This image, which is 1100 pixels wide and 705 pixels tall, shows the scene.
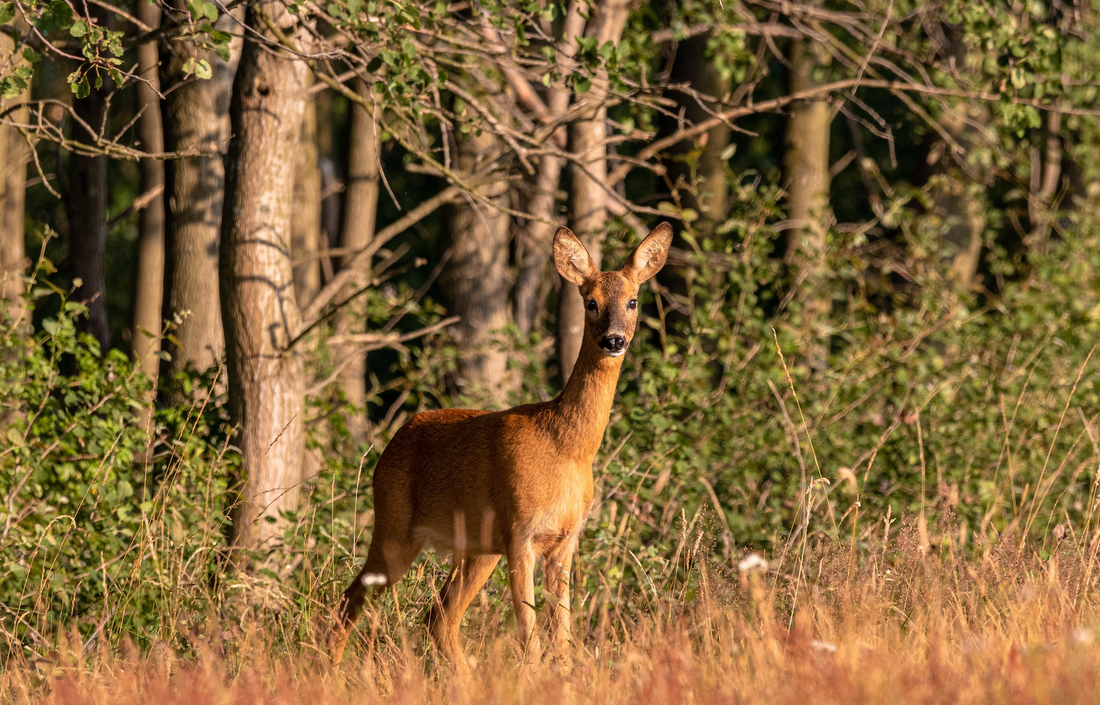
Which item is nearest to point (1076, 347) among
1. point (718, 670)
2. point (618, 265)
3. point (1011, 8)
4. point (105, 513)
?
point (1011, 8)

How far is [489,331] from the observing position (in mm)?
7359

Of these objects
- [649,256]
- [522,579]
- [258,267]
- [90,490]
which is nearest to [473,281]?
[258,267]

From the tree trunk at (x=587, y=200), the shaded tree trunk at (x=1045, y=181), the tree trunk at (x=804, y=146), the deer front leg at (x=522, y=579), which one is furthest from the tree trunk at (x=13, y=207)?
the shaded tree trunk at (x=1045, y=181)

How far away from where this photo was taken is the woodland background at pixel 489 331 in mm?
5387

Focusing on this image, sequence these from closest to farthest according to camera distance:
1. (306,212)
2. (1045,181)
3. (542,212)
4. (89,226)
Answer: (89,226) < (542,212) < (306,212) < (1045,181)

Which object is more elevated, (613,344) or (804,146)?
(804,146)

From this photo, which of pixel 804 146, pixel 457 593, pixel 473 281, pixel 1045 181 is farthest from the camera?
pixel 1045 181

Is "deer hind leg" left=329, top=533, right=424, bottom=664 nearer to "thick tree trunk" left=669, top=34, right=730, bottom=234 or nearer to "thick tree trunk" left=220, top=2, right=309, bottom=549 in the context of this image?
"thick tree trunk" left=220, top=2, right=309, bottom=549

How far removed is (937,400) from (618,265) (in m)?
2.08

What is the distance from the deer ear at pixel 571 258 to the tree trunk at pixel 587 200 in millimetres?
2177

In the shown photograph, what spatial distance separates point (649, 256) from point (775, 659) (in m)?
2.15

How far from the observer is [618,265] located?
24.0 feet

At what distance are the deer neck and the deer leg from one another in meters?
0.37

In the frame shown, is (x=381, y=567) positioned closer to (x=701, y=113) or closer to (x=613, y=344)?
(x=613, y=344)
